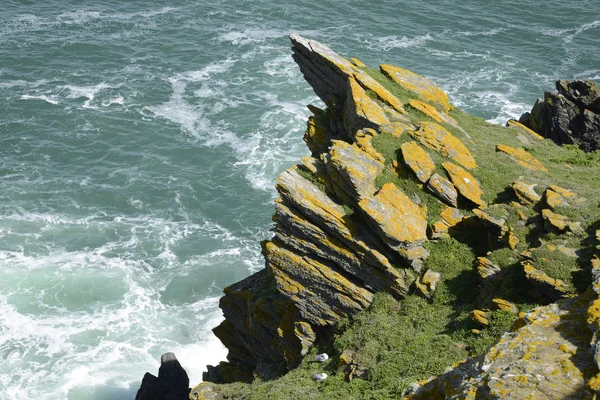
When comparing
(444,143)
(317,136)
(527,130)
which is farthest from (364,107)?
(527,130)

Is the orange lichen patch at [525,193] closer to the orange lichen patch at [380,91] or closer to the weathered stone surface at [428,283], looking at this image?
the weathered stone surface at [428,283]

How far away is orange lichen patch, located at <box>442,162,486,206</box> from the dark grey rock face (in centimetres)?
2133

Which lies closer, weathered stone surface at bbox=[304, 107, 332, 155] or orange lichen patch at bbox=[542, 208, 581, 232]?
orange lichen patch at bbox=[542, 208, 581, 232]

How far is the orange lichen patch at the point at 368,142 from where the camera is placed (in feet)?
105

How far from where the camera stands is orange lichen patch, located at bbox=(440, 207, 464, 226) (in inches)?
1193

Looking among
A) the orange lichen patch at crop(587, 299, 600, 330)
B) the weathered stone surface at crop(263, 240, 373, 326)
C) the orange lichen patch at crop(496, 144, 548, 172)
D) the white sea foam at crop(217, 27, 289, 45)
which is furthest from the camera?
the white sea foam at crop(217, 27, 289, 45)

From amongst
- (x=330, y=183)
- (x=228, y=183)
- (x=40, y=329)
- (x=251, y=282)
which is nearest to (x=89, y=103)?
(x=228, y=183)

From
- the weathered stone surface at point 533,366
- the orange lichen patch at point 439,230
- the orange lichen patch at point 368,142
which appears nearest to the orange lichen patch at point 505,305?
the orange lichen patch at point 439,230

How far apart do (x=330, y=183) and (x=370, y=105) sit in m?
6.47

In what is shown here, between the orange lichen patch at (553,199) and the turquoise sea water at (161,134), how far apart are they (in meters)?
27.4

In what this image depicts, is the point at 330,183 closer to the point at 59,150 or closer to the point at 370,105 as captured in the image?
the point at 370,105

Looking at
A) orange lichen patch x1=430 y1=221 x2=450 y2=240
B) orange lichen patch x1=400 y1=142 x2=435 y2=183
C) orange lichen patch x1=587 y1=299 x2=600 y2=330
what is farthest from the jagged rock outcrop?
orange lichen patch x1=587 y1=299 x2=600 y2=330

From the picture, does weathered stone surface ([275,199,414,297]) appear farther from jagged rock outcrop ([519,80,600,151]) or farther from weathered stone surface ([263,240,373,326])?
jagged rock outcrop ([519,80,600,151])

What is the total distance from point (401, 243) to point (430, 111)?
11853 mm
